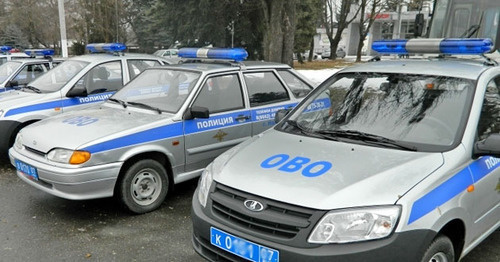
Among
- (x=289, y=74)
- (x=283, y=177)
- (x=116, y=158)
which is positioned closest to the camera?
(x=283, y=177)

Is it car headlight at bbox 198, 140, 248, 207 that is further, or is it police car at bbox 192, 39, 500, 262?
car headlight at bbox 198, 140, 248, 207

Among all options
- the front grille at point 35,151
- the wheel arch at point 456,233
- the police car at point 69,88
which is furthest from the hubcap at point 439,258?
the police car at point 69,88

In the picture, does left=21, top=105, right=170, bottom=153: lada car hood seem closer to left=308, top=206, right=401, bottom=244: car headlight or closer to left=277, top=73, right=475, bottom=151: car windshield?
left=277, top=73, right=475, bottom=151: car windshield

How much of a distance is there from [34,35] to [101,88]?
30861 mm

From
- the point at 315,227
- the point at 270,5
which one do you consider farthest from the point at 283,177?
the point at 270,5

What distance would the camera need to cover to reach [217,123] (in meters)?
5.00

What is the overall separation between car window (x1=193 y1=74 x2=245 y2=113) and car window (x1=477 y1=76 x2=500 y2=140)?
285cm

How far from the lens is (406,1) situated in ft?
105

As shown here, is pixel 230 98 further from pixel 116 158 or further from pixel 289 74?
pixel 116 158

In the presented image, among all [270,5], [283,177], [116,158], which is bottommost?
[116,158]

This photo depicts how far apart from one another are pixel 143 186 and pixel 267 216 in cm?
243

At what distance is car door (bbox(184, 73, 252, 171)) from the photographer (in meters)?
4.83

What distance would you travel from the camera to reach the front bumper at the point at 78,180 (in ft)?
13.1

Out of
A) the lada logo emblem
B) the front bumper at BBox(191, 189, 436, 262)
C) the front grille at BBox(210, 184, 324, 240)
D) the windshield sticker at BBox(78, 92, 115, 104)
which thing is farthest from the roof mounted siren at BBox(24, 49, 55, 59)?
the front bumper at BBox(191, 189, 436, 262)
